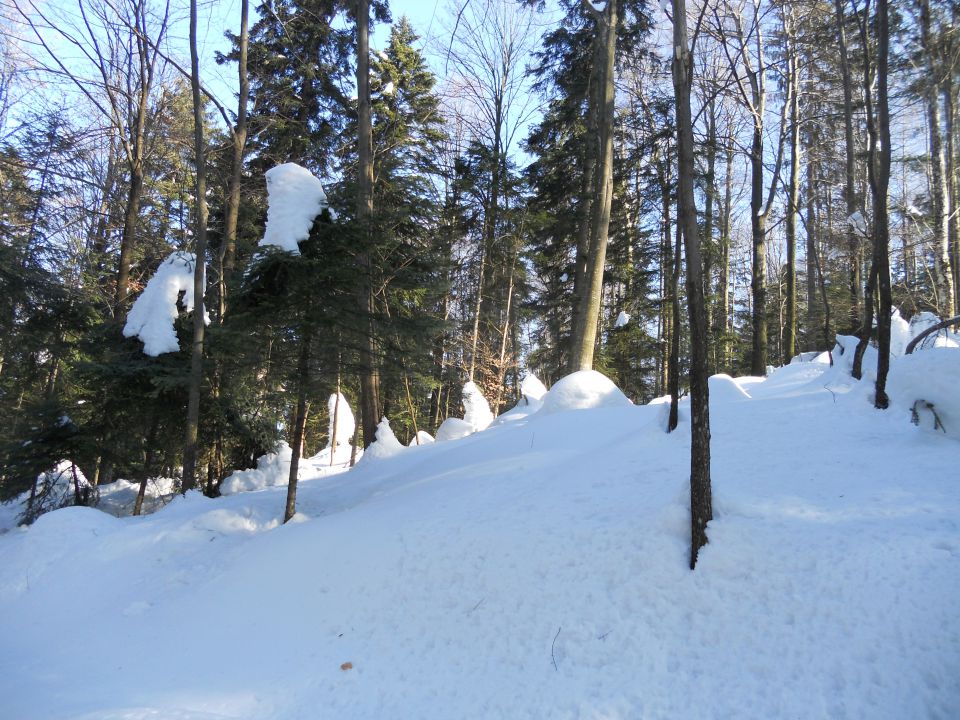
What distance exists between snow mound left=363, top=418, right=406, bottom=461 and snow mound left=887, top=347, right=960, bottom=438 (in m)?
7.92

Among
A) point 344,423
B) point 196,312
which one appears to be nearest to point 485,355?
point 344,423

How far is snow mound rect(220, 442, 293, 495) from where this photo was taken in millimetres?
11008

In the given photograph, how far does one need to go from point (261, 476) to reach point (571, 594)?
380 inches

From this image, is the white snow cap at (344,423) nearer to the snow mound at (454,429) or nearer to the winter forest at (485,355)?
the winter forest at (485,355)

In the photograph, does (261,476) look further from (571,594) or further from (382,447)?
(571,594)

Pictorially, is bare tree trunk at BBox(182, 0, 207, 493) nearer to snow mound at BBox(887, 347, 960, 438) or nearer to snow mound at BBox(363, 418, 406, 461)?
snow mound at BBox(363, 418, 406, 461)

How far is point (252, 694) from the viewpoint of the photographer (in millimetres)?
3508

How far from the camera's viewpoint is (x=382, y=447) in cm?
1041

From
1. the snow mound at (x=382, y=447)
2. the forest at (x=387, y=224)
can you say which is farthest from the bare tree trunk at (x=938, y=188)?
the snow mound at (x=382, y=447)

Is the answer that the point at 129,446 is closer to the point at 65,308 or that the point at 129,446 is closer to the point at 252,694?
the point at 65,308

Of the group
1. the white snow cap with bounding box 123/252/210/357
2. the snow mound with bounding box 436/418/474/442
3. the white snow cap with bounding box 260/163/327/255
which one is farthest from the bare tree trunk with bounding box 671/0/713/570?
the snow mound with bounding box 436/418/474/442

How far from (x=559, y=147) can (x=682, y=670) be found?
16998mm

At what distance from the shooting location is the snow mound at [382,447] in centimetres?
1030

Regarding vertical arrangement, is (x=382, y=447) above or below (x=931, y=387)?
below
